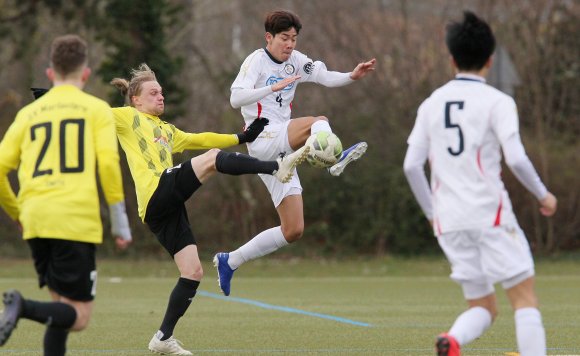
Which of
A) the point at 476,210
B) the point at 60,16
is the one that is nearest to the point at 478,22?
the point at 476,210

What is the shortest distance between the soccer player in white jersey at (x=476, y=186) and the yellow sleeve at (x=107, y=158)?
1.58 metres

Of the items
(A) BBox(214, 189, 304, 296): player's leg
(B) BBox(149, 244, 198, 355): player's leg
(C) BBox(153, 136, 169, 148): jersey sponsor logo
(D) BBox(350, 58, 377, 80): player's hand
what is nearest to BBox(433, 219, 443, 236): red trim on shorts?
(B) BBox(149, 244, 198, 355): player's leg

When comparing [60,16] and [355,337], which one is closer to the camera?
[355,337]

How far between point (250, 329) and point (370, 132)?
1055 centimetres

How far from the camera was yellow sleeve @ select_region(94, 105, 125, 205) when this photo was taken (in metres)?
5.95

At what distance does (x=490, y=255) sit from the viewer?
573 cm

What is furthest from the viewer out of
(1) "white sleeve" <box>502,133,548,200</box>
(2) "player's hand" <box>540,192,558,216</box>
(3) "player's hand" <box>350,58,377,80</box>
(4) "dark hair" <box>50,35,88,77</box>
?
(3) "player's hand" <box>350,58,377,80</box>

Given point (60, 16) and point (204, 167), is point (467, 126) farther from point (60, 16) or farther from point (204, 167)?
point (60, 16)

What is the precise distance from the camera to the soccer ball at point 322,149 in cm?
845

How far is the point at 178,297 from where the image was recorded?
8.23 metres

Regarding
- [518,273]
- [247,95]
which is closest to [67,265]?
[518,273]

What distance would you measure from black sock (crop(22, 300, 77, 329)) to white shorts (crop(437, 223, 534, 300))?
2.06 metres

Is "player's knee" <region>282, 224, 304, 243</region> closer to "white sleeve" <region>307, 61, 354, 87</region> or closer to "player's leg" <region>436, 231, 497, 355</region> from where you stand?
"white sleeve" <region>307, 61, 354, 87</region>

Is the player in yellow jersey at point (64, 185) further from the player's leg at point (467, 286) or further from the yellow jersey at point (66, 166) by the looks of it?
the player's leg at point (467, 286)
